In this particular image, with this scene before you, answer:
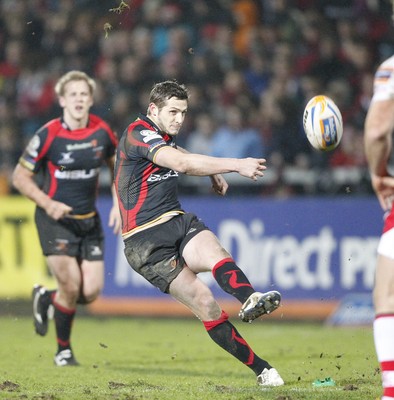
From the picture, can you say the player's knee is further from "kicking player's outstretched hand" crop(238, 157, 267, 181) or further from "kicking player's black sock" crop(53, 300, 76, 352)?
"kicking player's outstretched hand" crop(238, 157, 267, 181)

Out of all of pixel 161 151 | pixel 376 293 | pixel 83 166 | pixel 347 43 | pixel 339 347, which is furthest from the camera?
pixel 347 43

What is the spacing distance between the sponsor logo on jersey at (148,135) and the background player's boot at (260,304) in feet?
4.95

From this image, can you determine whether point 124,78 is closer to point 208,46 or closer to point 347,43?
point 208,46

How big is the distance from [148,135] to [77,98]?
267 centimetres

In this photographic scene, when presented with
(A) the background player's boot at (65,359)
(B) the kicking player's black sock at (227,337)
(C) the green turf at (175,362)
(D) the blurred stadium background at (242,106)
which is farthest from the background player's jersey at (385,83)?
(D) the blurred stadium background at (242,106)

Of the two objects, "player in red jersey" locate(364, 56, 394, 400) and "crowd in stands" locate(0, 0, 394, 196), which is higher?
"crowd in stands" locate(0, 0, 394, 196)

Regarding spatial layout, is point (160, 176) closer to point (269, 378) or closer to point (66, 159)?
point (269, 378)

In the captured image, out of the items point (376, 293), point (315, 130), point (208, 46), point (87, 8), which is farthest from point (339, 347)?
point (87, 8)

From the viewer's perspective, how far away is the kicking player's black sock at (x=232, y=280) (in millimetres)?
7393

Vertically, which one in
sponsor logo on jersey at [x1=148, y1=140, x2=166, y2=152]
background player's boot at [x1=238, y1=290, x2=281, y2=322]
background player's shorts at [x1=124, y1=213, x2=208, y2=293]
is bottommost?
background player's boot at [x1=238, y1=290, x2=281, y2=322]

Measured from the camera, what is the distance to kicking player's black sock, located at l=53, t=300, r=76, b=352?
1009cm

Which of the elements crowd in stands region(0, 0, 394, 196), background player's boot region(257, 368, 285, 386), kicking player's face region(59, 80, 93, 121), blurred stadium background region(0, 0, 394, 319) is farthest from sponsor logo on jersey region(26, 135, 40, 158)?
crowd in stands region(0, 0, 394, 196)

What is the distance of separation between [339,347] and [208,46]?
729 cm

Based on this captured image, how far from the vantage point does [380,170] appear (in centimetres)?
557
